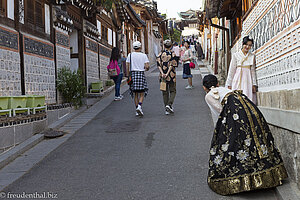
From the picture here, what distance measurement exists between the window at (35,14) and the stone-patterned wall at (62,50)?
90 cm

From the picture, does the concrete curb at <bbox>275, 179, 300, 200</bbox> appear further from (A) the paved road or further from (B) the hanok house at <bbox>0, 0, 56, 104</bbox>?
(B) the hanok house at <bbox>0, 0, 56, 104</bbox>

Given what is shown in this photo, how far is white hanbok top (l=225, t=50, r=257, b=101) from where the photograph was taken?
7422 millimetres

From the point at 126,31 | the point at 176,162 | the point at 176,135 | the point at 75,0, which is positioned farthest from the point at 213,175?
the point at 126,31

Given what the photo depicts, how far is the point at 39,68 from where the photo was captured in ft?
30.7

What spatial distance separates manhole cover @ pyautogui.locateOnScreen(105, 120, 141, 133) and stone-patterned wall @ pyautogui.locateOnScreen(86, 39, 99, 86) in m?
5.78

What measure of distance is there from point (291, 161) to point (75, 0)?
360 inches

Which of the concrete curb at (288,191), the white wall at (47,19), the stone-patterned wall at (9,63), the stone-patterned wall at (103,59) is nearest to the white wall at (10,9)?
the stone-patterned wall at (9,63)

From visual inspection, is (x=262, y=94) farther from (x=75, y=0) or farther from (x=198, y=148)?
(x=75, y=0)

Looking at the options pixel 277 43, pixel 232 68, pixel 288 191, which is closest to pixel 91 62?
pixel 232 68

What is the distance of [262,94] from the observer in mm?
6922

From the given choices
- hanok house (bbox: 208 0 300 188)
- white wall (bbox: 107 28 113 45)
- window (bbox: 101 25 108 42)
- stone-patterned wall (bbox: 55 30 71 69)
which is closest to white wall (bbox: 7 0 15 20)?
stone-patterned wall (bbox: 55 30 71 69)

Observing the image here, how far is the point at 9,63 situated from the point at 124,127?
281 cm

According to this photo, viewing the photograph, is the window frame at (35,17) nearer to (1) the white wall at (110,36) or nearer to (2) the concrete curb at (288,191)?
(2) the concrete curb at (288,191)

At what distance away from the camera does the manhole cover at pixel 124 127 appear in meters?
8.03
